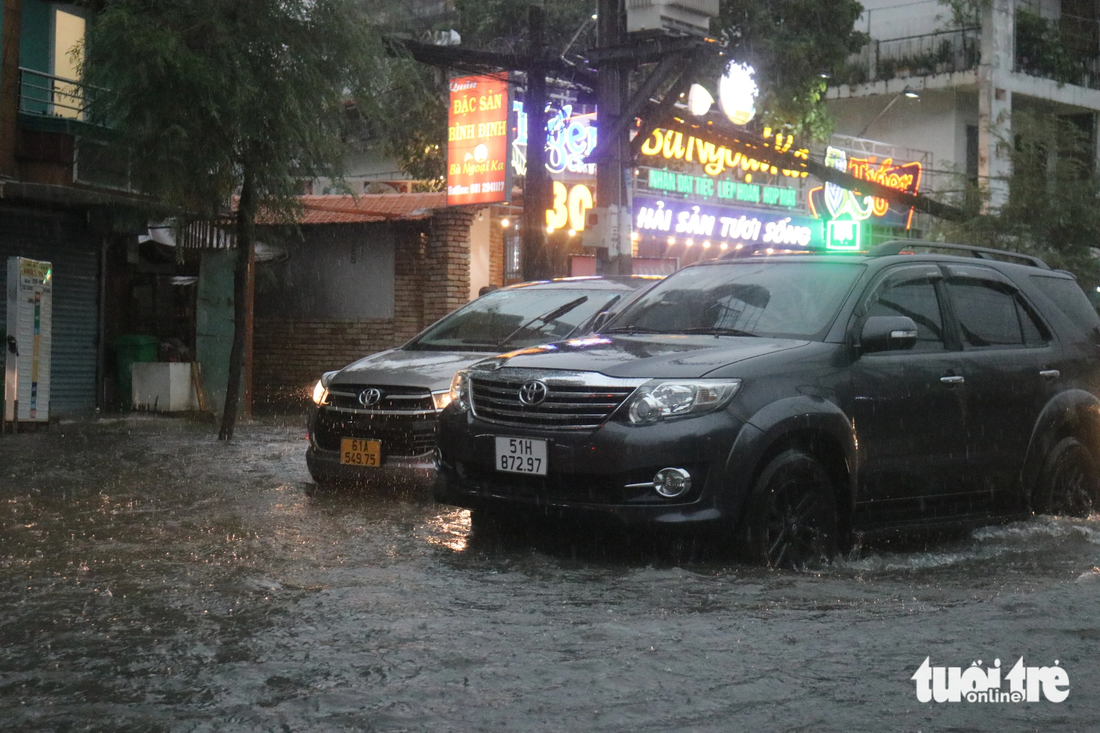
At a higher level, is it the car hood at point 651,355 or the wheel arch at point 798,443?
the car hood at point 651,355

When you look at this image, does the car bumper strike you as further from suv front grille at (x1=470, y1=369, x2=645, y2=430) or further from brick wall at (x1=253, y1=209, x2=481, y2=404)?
brick wall at (x1=253, y1=209, x2=481, y2=404)

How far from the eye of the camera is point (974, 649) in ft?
15.8

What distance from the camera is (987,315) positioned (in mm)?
7840

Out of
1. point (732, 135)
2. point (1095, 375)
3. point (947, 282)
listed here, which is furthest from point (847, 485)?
point (732, 135)

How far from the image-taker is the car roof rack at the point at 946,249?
25.1ft

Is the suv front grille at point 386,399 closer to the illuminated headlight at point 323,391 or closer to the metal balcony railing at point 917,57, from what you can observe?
the illuminated headlight at point 323,391

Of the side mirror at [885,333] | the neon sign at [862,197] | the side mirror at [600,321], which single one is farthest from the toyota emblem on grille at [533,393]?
the neon sign at [862,197]

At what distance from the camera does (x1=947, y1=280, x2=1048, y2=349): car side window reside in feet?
25.1

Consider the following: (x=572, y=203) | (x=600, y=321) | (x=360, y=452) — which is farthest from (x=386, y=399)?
(x=572, y=203)

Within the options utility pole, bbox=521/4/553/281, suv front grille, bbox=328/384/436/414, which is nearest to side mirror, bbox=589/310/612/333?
suv front grille, bbox=328/384/436/414

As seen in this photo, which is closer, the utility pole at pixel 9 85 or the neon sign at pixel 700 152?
the utility pole at pixel 9 85

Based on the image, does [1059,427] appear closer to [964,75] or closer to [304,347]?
[304,347]

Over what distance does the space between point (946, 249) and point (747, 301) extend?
1938 millimetres

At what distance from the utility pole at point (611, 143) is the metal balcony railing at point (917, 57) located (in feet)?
60.2
